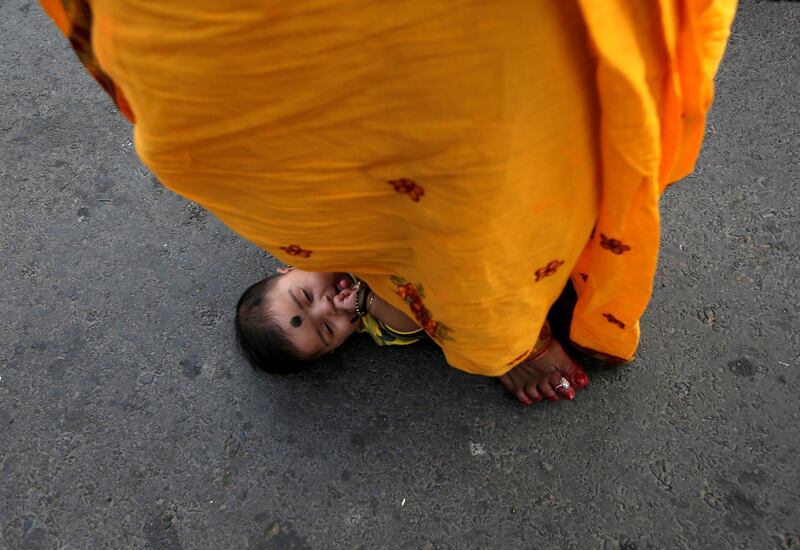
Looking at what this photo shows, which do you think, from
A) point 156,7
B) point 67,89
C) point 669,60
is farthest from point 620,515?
point 67,89

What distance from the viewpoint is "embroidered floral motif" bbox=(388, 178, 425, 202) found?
818 mm

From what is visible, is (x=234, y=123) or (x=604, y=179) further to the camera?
(x=604, y=179)

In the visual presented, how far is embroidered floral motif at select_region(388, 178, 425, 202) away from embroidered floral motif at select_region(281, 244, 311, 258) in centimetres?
24

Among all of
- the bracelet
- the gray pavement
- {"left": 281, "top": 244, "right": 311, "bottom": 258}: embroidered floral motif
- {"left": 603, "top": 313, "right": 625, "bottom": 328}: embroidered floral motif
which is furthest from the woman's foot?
{"left": 281, "top": 244, "right": 311, "bottom": 258}: embroidered floral motif

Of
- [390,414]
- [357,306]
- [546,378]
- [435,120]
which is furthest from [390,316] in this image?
[435,120]

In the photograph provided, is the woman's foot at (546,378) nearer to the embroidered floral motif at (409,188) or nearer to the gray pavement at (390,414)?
the gray pavement at (390,414)

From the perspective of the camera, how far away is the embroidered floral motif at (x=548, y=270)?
3.22 ft

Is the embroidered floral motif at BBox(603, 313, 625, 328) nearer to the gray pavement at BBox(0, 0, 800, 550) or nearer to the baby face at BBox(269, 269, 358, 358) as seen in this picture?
the gray pavement at BBox(0, 0, 800, 550)

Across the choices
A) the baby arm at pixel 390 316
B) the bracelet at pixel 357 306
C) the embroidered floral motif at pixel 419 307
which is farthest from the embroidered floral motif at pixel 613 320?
the bracelet at pixel 357 306

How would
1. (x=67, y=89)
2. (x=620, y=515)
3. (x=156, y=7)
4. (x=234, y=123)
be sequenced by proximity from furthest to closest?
(x=67, y=89), (x=620, y=515), (x=234, y=123), (x=156, y=7)

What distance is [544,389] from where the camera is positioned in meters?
1.38

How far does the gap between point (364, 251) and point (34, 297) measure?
1133 mm

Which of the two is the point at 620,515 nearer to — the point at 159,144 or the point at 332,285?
the point at 332,285

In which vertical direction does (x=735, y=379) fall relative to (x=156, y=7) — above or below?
below
